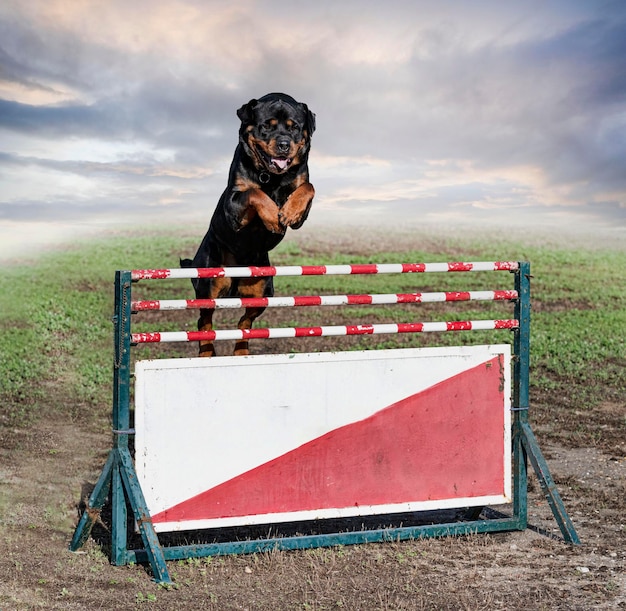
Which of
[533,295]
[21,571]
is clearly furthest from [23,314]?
[21,571]

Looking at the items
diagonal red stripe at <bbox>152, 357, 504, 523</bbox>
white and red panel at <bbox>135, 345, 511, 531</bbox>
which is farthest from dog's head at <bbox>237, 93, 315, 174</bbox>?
diagonal red stripe at <bbox>152, 357, 504, 523</bbox>

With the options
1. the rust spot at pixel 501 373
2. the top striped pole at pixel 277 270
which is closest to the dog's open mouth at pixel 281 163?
the top striped pole at pixel 277 270

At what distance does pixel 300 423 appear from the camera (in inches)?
197

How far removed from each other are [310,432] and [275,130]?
5.56ft

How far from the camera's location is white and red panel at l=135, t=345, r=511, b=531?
479 centimetres

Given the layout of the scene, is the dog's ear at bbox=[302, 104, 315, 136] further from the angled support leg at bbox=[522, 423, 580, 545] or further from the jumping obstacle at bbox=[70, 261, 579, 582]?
the angled support leg at bbox=[522, 423, 580, 545]

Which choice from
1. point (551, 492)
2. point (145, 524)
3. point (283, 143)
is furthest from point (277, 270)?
point (551, 492)

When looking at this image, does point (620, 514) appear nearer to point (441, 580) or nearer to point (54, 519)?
point (441, 580)

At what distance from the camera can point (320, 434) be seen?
199 inches

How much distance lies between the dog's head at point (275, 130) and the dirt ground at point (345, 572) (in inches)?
87.0

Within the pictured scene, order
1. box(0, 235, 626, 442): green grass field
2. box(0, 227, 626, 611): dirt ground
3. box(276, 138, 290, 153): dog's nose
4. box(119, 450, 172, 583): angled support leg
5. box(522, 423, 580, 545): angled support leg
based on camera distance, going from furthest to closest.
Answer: box(0, 235, 626, 442): green grass field → box(522, 423, 580, 545): angled support leg → box(276, 138, 290, 153): dog's nose → box(119, 450, 172, 583): angled support leg → box(0, 227, 626, 611): dirt ground

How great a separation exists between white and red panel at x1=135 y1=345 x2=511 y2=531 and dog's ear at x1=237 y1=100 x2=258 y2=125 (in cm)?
132

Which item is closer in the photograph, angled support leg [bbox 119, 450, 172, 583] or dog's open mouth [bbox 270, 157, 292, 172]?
angled support leg [bbox 119, 450, 172, 583]

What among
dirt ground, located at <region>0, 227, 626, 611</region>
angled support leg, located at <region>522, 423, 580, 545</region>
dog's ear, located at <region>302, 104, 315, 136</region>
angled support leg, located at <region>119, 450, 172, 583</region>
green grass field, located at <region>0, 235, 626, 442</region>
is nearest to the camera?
dirt ground, located at <region>0, 227, 626, 611</region>
